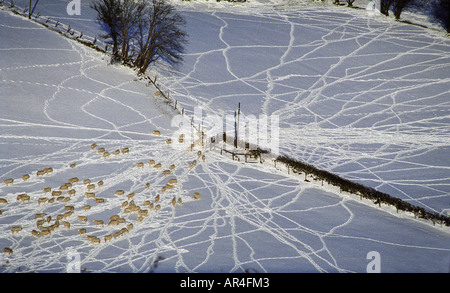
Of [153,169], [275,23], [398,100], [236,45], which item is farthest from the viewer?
[275,23]

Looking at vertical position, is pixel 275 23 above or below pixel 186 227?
above

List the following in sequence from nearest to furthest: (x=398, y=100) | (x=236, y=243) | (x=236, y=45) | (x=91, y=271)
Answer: (x=91, y=271) → (x=236, y=243) → (x=398, y=100) → (x=236, y=45)

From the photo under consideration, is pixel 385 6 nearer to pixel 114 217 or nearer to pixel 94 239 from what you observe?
pixel 114 217

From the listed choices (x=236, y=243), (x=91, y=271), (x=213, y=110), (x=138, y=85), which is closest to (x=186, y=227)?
(x=236, y=243)

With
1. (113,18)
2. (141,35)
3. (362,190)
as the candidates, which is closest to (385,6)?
(141,35)

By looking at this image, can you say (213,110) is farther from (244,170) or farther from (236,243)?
(236,243)

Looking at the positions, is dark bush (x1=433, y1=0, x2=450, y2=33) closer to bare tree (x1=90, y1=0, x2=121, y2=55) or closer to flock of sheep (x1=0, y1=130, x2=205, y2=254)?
bare tree (x1=90, y1=0, x2=121, y2=55)

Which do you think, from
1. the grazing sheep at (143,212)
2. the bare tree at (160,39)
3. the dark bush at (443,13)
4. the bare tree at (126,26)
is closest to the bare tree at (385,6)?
the dark bush at (443,13)
